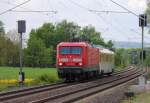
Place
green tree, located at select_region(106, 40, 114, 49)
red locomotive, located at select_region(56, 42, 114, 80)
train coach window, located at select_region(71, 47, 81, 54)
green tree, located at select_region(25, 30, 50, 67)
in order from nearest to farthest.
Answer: red locomotive, located at select_region(56, 42, 114, 80)
train coach window, located at select_region(71, 47, 81, 54)
green tree, located at select_region(25, 30, 50, 67)
green tree, located at select_region(106, 40, 114, 49)

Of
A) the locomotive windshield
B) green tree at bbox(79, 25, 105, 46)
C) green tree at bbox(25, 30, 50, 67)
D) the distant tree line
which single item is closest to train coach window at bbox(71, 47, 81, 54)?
the locomotive windshield

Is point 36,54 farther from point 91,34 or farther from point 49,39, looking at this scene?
point 91,34

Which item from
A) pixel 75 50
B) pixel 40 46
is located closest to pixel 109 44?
pixel 40 46

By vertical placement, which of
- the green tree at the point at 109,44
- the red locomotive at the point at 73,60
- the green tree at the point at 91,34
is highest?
the green tree at the point at 91,34

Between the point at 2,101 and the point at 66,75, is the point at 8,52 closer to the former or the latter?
the point at 66,75

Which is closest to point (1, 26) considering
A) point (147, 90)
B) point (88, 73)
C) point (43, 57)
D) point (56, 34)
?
point (56, 34)

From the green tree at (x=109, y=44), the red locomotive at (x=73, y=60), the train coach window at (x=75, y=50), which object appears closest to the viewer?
the red locomotive at (x=73, y=60)

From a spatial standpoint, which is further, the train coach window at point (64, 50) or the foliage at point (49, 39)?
the foliage at point (49, 39)

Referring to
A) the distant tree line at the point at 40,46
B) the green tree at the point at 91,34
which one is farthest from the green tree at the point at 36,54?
the green tree at the point at 91,34

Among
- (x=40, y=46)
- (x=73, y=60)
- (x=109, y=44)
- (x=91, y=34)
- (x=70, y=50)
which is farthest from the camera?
(x=91, y=34)

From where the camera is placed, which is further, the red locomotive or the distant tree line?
the distant tree line

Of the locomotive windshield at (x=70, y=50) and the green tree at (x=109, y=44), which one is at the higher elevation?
the green tree at (x=109, y=44)

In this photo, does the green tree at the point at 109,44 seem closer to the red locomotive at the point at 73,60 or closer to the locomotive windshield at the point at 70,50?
the red locomotive at the point at 73,60

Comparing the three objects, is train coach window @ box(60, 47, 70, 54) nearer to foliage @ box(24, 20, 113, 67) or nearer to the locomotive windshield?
the locomotive windshield
